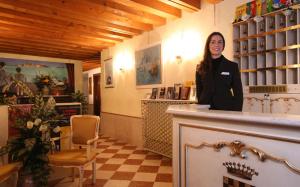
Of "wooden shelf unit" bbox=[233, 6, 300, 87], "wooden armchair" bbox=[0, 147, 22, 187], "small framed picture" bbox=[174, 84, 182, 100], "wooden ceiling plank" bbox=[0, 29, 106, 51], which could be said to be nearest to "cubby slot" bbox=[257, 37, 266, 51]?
"wooden shelf unit" bbox=[233, 6, 300, 87]

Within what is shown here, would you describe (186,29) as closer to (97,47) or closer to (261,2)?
(261,2)

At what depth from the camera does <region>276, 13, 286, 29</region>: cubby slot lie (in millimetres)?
2289

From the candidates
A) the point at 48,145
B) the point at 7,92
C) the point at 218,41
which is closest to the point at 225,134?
the point at 218,41

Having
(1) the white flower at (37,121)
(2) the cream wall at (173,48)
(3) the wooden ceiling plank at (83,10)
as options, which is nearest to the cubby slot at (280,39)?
(2) the cream wall at (173,48)

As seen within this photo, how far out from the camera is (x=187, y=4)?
3.12m

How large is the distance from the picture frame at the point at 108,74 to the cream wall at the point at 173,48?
14 centimetres

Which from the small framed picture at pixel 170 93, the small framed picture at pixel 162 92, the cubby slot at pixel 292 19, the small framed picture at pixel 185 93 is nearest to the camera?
the cubby slot at pixel 292 19

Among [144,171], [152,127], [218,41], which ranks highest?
[218,41]

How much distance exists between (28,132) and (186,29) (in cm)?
275

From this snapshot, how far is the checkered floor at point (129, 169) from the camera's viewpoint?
2801 millimetres

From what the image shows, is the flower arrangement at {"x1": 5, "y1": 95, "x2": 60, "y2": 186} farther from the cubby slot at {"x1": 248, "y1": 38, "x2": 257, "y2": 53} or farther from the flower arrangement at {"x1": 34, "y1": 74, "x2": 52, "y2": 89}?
the flower arrangement at {"x1": 34, "y1": 74, "x2": 52, "y2": 89}

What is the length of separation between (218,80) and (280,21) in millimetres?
1254

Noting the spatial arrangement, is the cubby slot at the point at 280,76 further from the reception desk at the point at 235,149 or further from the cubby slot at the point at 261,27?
the reception desk at the point at 235,149

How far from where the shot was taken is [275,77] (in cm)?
240
